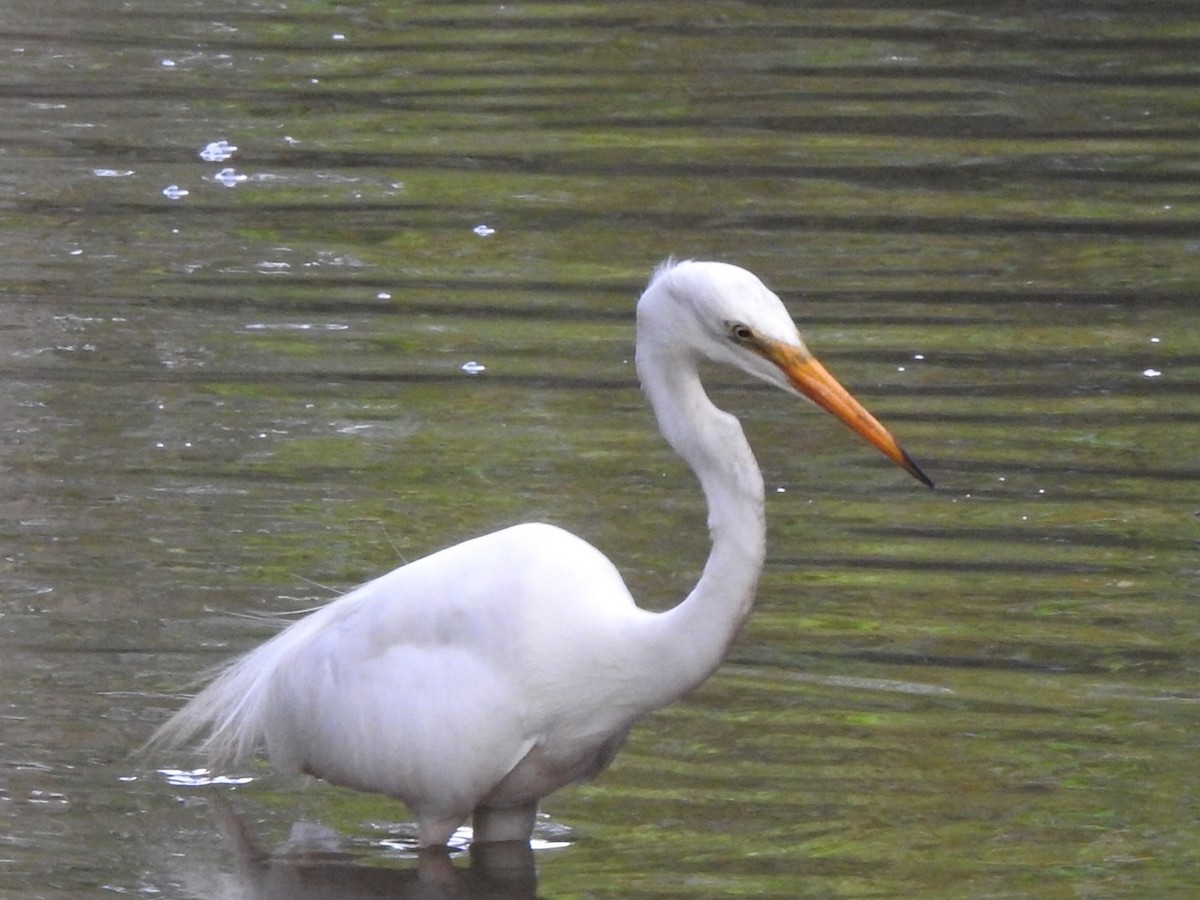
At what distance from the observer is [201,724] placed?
4848mm

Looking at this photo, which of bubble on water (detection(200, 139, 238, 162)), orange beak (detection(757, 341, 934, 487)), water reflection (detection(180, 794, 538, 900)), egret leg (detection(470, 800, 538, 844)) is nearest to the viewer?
orange beak (detection(757, 341, 934, 487))

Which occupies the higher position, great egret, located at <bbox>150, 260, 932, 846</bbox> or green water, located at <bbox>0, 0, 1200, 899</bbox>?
great egret, located at <bbox>150, 260, 932, 846</bbox>

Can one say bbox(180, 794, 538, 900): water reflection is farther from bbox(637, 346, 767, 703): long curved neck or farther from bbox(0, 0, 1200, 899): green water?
bbox(637, 346, 767, 703): long curved neck

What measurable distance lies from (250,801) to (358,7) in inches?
317

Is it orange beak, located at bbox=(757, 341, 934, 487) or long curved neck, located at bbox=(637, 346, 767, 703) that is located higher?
orange beak, located at bbox=(757, 341, 934, 487)

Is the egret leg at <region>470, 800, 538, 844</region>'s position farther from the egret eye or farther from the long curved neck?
the egret eye

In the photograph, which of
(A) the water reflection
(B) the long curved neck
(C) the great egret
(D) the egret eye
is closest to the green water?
(A) the water reflection

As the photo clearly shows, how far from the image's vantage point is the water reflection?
4.45 meters

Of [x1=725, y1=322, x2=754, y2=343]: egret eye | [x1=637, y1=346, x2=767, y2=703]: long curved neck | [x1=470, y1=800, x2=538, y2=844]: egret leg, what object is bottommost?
[x1=470, y1=800, x2=538, y2=844]: egret leg

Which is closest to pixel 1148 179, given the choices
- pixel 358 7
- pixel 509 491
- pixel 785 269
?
pixel 785 269

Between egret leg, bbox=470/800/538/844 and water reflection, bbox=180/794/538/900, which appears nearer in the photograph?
water reflection, bbox=180/794/538/900

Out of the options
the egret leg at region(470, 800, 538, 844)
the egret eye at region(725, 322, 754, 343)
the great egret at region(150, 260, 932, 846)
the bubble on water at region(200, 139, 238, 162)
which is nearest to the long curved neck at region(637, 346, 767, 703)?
the great egret at region(150, 260, 932, 846)

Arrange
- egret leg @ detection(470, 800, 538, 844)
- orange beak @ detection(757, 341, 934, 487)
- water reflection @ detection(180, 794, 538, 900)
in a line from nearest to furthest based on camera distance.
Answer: orange beak @ detection(757, 341, 934, 487), water reflection @ detection(180, 794, 538, 900), egret leg @ detection(470, 800, 538, 844)

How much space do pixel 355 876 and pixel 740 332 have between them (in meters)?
1.37
